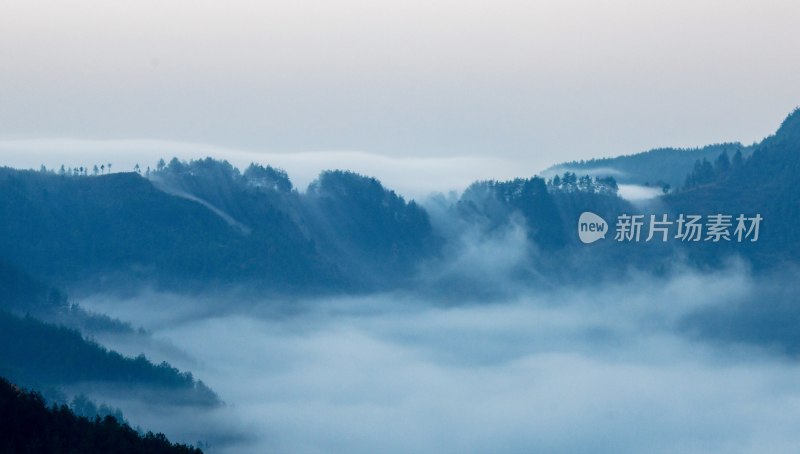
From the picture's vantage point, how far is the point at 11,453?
13762 centimetres

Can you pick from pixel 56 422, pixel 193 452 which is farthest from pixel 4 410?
pixel 193 452

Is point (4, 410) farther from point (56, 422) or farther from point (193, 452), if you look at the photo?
point (193, 452)

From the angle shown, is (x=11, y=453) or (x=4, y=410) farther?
(x=4, y=410)

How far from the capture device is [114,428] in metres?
152

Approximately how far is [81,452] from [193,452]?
9.07 meters

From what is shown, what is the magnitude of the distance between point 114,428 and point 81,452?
8270 millimetres

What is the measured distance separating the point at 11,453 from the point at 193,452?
15.9 metres

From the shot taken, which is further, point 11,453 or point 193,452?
point 193,452

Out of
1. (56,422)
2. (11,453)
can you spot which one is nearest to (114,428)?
(56,422)

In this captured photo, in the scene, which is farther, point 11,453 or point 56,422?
point 56,422

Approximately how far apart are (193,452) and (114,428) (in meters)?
7.44

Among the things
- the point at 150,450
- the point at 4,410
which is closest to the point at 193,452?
the point at 150,450

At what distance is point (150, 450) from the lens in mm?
146375

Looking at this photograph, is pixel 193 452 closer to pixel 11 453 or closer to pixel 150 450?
pixel 150 450
